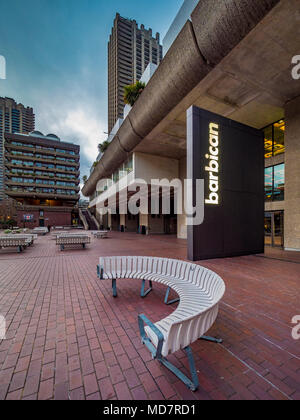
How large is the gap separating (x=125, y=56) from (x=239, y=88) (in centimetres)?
9483

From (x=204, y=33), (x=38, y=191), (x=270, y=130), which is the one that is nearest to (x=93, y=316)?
(x=204, y=33)

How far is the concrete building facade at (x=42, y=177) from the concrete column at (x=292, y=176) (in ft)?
152

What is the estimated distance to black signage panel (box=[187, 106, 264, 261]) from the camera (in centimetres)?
721

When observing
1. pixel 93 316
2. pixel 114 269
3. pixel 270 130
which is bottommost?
pixel 93 316

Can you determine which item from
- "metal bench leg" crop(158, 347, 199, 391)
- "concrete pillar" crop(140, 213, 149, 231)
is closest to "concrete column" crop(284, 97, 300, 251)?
"metal bench leg" crop(158, 347, 199, 391)

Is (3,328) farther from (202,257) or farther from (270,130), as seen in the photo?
(270,130)

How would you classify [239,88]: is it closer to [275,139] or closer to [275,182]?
[275,139]

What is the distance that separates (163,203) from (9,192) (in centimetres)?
4324

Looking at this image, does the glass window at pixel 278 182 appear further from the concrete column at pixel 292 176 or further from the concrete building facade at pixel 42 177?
the concrete building facade at pixel 42 177

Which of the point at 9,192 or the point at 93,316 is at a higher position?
the point at 9,192

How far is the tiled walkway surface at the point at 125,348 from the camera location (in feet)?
5.55

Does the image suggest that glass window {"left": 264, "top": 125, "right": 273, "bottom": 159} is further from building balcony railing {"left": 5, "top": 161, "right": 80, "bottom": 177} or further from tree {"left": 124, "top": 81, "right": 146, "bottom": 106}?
building balcony railing {"left": 5, "top": 161, "right": 80, "bottom": 177}
